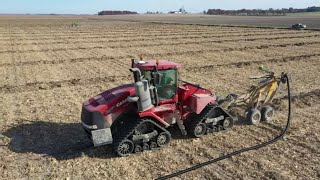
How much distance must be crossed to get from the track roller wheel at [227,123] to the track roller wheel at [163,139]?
190cm

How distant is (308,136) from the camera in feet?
33.9

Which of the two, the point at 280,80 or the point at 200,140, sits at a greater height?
the point at 280,80

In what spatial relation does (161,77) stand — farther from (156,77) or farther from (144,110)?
(144,110)

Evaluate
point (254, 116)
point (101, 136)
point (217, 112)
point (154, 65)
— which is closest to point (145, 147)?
point (101, 136)

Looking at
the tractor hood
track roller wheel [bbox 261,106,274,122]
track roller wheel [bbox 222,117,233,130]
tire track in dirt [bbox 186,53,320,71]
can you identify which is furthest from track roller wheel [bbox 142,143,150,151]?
tire track in dirt [bbox 186,53,320,71]

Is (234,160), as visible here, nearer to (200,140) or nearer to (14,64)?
(200,140)

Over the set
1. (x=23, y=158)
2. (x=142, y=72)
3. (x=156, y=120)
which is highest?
(x=142, y=72)

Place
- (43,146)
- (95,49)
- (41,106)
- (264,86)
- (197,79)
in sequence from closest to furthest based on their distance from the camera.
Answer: (43,146) < (264,86) < (41,106) < (197,79) < (95,49)

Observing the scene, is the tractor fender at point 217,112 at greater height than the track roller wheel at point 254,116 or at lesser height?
greater

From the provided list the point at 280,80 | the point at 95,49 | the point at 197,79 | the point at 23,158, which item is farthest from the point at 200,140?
the point at 95,49

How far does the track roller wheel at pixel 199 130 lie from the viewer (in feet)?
33.2

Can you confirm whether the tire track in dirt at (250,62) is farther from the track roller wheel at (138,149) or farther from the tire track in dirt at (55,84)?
the track roller wheel at (138,149)

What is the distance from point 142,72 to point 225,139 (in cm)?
301

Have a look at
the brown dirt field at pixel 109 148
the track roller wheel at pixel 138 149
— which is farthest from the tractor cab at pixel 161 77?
the brown dirt field at pixel 109 148
